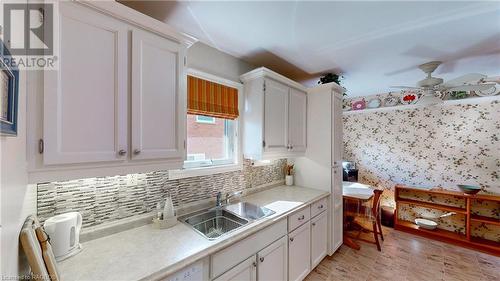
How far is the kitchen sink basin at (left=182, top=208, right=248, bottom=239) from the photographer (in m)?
1.65

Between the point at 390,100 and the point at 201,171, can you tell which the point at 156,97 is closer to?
the point at 201,171

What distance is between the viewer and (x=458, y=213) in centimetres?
297

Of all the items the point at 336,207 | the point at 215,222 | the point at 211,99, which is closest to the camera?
the point at 215,222

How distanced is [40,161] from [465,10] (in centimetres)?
270

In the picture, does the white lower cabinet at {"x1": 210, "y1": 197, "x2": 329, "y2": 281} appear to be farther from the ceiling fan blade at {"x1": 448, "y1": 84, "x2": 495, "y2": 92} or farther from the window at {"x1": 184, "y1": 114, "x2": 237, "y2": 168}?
the ceiling fan blade at {"x1": 448, "y1": 84, "x2": 495, "y2": 92}

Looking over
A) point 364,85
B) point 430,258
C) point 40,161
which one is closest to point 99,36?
point 40,161

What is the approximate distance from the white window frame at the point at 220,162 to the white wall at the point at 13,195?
87cm

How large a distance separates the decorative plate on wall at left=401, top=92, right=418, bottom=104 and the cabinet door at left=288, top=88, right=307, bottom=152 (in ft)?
7.45

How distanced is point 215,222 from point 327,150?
155cm

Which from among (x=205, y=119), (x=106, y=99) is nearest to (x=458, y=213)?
(x=205, y=119)

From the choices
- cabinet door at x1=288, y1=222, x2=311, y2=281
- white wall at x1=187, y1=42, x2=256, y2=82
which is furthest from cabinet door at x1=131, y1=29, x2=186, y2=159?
cabinet door at x1=288, y1=222, x2=311, y2=281

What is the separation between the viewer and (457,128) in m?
3.04

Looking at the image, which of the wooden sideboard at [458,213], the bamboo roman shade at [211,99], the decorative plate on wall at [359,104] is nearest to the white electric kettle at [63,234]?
the bamboo roman shade at [211,99]

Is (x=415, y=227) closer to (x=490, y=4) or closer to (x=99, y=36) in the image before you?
(x=490, y=4)
